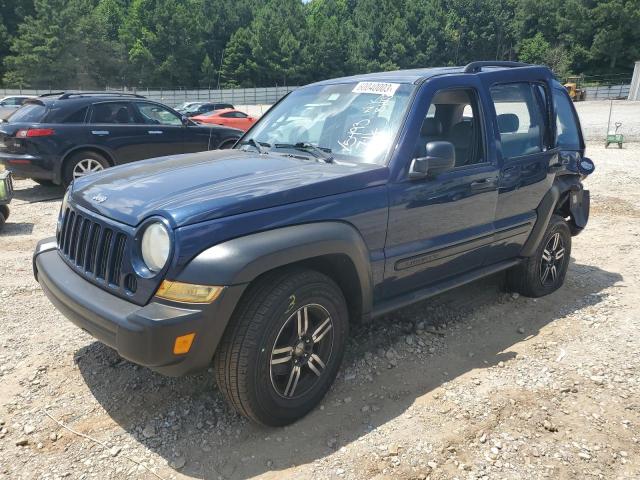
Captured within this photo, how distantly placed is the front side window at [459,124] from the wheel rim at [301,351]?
1582mm

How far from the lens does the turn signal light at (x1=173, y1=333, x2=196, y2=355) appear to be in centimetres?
246

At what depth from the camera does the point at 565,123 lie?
17.0 ft

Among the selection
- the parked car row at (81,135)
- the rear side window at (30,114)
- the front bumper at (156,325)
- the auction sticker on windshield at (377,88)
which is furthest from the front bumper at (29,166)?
the front bumper at (156,325)

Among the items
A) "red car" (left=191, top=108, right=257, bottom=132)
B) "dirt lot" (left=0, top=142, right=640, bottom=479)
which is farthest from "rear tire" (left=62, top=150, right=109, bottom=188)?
"red car" (left=191, top=108, right=257, bottom=132)

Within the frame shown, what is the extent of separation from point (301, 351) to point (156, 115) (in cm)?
787

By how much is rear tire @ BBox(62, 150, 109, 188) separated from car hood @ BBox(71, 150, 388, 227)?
5654 millimetres

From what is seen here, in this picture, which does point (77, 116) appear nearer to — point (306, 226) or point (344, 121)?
point (344, 121)

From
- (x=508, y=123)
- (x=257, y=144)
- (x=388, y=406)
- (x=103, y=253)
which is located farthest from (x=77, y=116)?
(x=388, y=406)

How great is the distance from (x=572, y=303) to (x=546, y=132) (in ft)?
5.16

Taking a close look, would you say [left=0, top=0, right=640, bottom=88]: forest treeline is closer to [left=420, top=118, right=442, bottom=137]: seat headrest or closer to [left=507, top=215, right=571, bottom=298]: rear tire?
[left=420, top=118, right=442, bottom=137]: seat headrest

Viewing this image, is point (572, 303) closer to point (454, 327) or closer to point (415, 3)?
point (454, 327)

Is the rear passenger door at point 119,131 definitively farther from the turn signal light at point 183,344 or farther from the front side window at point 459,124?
the turn signal light at point 183,344

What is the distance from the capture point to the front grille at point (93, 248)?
2711mm

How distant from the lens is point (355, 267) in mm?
3080
